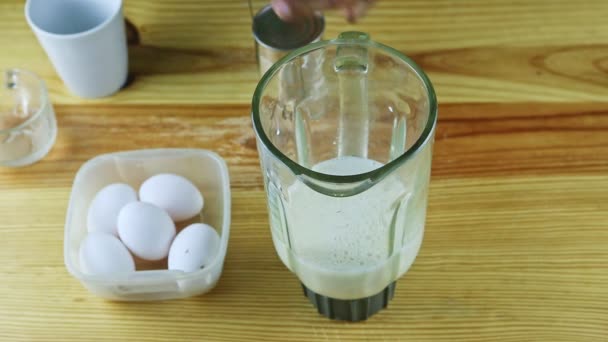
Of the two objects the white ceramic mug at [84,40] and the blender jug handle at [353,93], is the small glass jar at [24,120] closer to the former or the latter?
the white ceramic mug at [84,40]

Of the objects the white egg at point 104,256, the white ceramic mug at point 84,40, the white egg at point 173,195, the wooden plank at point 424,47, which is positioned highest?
the white ceramic mug at point 84,40

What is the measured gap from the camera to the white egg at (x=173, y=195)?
32.8 inches

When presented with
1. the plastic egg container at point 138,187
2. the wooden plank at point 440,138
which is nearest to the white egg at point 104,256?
the plastic egg container at point 138,187

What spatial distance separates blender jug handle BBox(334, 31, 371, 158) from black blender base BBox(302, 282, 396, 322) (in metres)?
0.14

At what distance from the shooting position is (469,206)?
86cm

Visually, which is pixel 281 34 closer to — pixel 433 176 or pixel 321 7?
pixel 433 176

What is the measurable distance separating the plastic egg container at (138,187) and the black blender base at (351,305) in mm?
103

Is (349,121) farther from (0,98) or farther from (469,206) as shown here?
(0,98)

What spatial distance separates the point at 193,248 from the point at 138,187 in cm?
14

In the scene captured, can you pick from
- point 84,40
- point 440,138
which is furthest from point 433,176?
point 84,40

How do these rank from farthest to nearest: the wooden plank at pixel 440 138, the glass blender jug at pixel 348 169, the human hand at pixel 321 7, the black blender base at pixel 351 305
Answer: the wooden plank at pixel 440 138 < the black blender base at pixel 351 305 < the glass blender jug at pixel 348 169 < the human hand at pixel 321 7

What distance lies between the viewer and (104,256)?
2.56 feet

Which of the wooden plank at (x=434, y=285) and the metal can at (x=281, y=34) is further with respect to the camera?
the metal can at (x=281, y=34)

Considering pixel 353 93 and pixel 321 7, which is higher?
pixel 321 7
